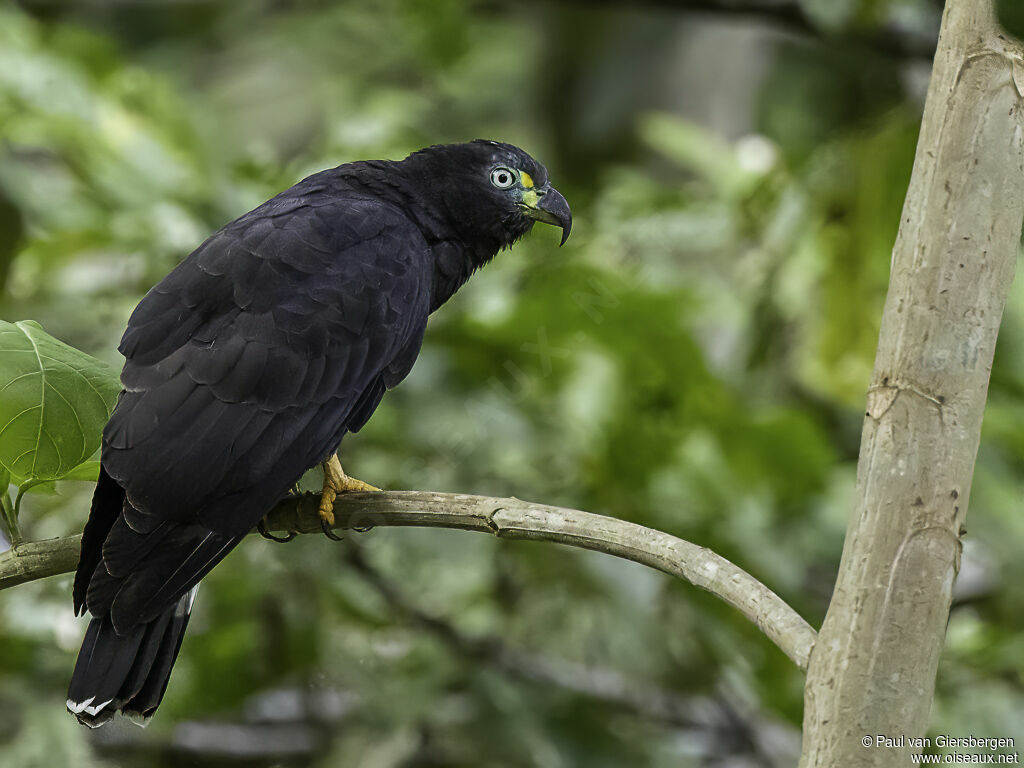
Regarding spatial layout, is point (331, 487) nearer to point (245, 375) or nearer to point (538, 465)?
point (245, 375)

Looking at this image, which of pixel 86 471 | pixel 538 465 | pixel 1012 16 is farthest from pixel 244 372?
pixel 538 465

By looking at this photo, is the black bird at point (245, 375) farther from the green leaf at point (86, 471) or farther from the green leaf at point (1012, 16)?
the green leaf at point (1012, 16)

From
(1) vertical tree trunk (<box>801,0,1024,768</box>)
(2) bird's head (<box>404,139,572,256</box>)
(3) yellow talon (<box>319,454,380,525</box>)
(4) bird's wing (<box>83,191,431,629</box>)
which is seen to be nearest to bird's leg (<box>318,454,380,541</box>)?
(3) yellow talon (<box>319,454,380,525</box>)

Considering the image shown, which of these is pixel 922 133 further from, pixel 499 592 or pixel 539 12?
pixel 539 12

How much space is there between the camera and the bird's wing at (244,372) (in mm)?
1850

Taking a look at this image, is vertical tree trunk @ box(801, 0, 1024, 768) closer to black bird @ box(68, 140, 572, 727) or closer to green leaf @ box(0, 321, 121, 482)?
black bird @ box(68, 140, 572, 727)

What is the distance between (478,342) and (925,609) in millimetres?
2183

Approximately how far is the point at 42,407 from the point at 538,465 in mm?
1973

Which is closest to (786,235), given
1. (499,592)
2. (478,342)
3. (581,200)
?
(581,200)

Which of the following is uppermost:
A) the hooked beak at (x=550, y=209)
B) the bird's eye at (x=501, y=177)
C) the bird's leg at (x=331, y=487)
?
the bird's eye at (x=501, y=177)

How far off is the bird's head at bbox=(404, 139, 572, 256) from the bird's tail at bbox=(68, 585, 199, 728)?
123 centimetres

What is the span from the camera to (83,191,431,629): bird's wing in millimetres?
1850

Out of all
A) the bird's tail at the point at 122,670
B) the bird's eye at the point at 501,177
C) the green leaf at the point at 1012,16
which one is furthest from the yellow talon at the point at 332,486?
the green leaf at the point at 1012,16

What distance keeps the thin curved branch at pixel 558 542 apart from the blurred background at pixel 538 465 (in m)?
1.33
